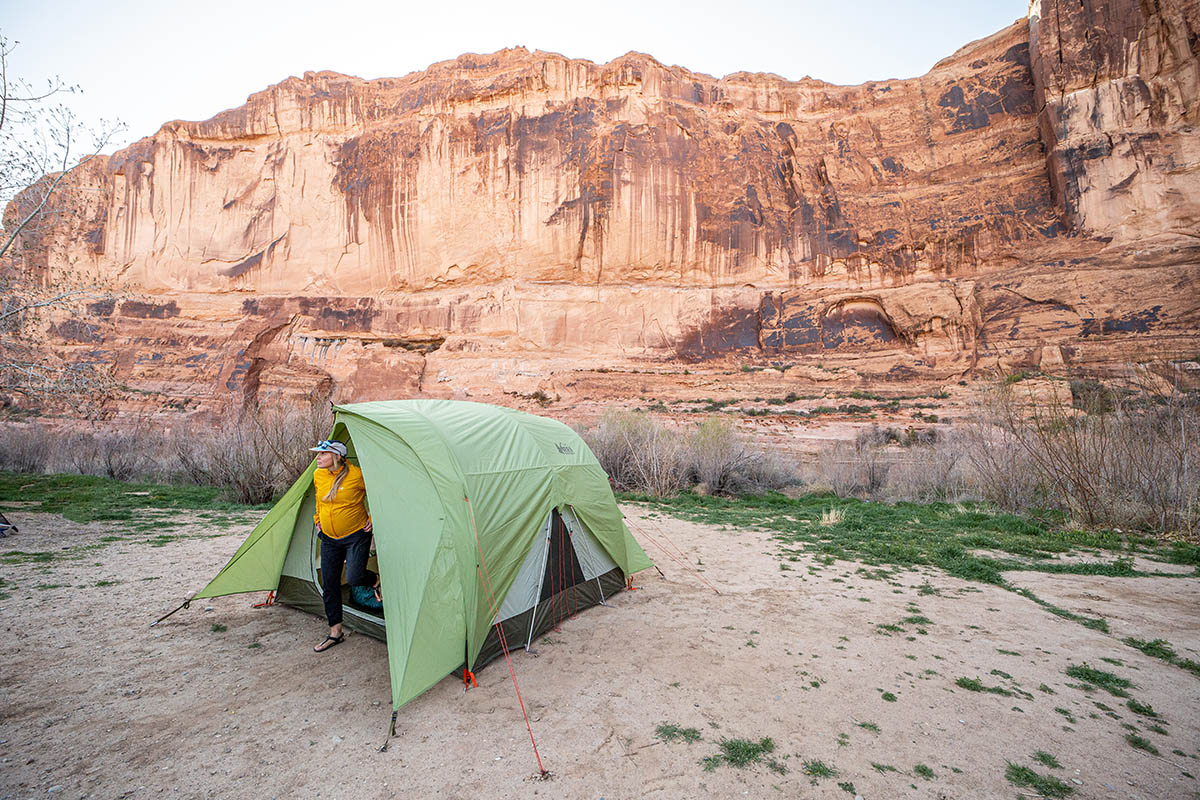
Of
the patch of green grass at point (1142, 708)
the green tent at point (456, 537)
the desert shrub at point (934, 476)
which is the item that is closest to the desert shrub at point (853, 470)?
the desert shrub at point (934, 476)

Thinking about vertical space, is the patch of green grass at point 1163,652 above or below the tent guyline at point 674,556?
above

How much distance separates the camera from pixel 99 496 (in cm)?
1188

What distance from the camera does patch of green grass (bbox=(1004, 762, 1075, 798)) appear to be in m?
2.99

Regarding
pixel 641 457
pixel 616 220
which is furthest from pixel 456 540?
pixel 616 220

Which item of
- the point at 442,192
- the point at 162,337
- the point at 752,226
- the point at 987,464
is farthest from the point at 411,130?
the point at 987,464

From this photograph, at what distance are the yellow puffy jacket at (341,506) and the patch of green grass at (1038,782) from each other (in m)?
4.85

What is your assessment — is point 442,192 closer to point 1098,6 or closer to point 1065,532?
point 1065,532

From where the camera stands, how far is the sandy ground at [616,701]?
121 inches

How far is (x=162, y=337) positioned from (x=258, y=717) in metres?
38.4

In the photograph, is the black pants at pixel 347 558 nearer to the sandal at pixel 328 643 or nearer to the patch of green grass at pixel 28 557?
the sandal at pixel 328 643

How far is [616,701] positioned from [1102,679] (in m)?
3.92

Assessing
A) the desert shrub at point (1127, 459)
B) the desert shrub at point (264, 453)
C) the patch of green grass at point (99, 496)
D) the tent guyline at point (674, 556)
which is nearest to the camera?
the tent guyline at point (674, 556)

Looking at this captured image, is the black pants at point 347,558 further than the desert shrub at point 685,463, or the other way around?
the desert shrub at point 685,463

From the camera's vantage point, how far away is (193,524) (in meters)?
9.62
